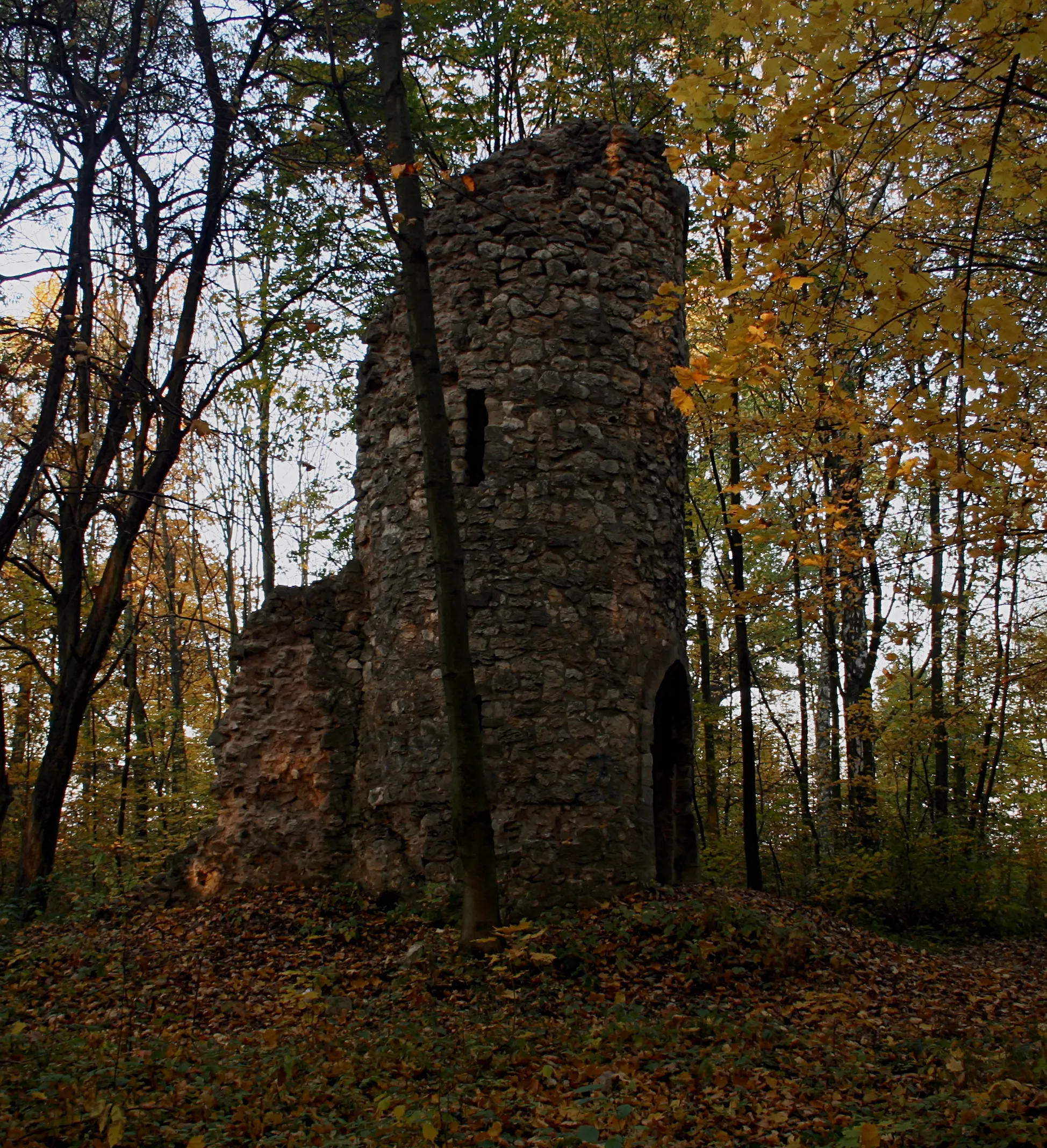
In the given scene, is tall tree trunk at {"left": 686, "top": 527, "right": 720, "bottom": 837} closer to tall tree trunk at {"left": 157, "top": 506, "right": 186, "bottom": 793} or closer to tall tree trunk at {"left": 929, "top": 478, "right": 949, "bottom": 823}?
tall tree trunk at {"left": 929, "top": 478, "right": 949, "bottom": 823}

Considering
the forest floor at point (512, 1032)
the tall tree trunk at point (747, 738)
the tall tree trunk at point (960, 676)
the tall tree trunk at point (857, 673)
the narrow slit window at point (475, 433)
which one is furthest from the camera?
the tall tree trunk at point (960, 676)

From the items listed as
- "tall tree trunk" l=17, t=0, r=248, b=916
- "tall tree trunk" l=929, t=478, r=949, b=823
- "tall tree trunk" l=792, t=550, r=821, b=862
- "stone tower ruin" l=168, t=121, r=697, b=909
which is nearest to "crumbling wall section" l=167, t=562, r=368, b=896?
"stone tower ruin" l=168, t=121, r=697, b=909

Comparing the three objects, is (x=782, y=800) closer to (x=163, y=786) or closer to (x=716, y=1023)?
Result: (x=716, y=1023)

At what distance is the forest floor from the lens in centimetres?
389

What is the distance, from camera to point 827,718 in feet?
48.7

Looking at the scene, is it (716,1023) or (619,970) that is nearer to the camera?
(716,1023)

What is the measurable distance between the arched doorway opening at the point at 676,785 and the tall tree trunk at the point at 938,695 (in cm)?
400

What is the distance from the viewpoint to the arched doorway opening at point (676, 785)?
9016 mm

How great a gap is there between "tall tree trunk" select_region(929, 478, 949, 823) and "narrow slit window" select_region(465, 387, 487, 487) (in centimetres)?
643

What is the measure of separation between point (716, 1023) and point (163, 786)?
16.6 m

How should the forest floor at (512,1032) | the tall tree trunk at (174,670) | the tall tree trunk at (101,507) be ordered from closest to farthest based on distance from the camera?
the forest floor at (512,1032) < the tall tree trunk at (101,507) < the tall tree trunk at (174,670)

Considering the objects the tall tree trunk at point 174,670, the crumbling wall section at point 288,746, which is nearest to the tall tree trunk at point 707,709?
the crumbling wall section at point 288,746

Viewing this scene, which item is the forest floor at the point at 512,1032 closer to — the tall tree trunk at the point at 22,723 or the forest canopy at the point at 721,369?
the forest canopy at the point at 721,369

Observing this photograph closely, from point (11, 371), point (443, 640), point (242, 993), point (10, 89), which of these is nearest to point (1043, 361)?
point (443, 640)
